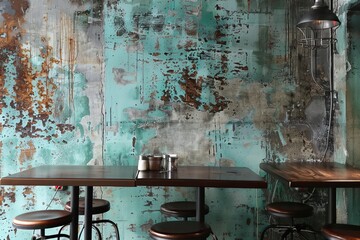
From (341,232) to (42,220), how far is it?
6.68ft

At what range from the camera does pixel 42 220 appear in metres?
Answer: 2.75

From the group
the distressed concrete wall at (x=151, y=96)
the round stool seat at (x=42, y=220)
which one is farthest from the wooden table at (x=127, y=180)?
the distressed concrete wall at (x=151, y=96)

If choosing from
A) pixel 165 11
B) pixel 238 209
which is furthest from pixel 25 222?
pixel 165 11

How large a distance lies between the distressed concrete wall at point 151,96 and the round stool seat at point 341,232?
1491mm

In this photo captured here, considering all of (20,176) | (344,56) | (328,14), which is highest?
(328,14)

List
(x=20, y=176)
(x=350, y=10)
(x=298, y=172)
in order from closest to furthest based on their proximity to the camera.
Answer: (x=20, y=176) < (x=298, y=172) < (x=350, y=10)

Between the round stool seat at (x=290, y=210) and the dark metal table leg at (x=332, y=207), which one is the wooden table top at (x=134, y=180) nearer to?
the round stool seat at (x=290, y=210)

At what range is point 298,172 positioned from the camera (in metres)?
3.06

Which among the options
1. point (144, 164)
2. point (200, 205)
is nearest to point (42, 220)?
point (144, 164)

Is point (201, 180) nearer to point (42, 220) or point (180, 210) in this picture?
point (180, 210)

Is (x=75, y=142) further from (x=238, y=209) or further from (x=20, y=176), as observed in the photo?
(x=238, y=209)

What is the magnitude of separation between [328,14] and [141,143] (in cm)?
216

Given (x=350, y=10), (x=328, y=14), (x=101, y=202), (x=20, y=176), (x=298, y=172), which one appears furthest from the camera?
(x=350, y=10)

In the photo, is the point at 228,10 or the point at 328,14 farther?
the point at 228,10
